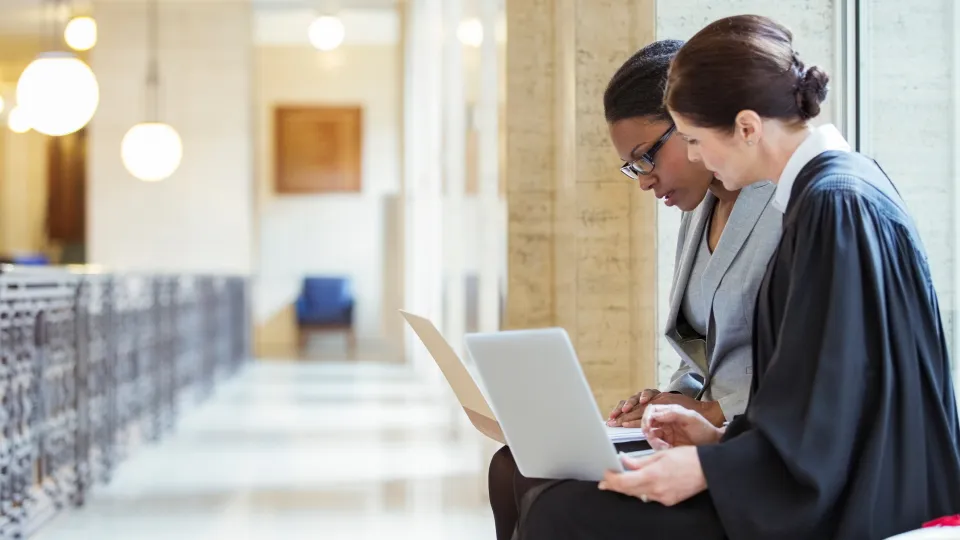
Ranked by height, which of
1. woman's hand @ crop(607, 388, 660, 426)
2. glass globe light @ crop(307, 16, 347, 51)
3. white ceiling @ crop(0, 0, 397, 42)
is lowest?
woman's hand @ crop(607, 388, 660, 426)

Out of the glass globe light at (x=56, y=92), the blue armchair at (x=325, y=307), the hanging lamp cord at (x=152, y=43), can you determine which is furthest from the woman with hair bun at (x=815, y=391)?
the blue armchair at (x=325, y=307)

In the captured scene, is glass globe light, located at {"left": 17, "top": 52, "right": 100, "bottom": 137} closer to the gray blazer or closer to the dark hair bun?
the gray blazer

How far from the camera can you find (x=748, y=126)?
159cm

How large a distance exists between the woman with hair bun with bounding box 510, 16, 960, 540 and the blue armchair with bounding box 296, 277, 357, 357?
545 inches

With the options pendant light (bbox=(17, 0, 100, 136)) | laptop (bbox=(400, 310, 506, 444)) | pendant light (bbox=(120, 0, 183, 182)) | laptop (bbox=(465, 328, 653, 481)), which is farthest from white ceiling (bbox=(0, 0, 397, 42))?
laptop (bbox=(465, 328, 653, 481))

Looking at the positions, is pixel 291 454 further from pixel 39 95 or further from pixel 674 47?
pixel 674 47

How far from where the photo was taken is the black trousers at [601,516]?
152cm

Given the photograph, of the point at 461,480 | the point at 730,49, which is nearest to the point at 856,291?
the point at 730,49

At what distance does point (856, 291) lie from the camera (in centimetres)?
144

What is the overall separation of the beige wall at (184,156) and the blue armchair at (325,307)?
1.68m

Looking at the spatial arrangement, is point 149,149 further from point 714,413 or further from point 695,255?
point 714,413

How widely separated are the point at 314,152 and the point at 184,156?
2987 millimetres

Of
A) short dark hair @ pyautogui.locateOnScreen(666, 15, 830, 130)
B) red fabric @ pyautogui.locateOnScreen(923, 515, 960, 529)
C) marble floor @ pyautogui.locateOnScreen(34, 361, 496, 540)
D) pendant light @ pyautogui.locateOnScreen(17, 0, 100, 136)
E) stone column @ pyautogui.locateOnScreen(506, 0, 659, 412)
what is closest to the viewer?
red fabric @ pyautogui.locateOnScreen(923, 515, 960, 529)

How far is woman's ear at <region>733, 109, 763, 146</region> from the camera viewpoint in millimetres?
1578
